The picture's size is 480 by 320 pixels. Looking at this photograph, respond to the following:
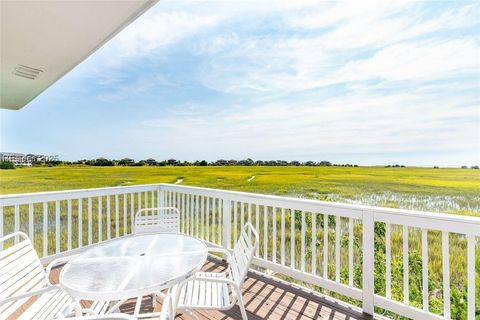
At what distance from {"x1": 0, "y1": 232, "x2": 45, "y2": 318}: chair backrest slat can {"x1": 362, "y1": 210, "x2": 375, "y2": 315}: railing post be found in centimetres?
280

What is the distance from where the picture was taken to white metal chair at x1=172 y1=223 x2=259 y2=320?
1.68 meters

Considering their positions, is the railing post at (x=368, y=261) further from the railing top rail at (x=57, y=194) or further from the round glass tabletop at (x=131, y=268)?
the railing top rail at (x=57, y=194)

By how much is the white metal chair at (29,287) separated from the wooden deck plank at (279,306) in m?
0.81

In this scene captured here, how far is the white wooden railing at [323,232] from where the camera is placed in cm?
210

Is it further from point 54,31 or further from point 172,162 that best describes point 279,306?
point 172,162

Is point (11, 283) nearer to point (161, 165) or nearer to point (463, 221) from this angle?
point (463, 221)

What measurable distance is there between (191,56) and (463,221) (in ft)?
25.0

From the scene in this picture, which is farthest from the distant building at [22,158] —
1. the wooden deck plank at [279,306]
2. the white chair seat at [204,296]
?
the white chair seat at [204,296]

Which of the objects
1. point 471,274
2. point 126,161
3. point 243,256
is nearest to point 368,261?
point 471,274

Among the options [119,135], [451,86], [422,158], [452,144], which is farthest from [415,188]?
[119,135]

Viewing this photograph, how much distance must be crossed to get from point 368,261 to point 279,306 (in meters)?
1.02

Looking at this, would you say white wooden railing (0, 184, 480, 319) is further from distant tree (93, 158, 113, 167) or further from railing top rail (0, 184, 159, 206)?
distant tree (93, 158, 113, 167)

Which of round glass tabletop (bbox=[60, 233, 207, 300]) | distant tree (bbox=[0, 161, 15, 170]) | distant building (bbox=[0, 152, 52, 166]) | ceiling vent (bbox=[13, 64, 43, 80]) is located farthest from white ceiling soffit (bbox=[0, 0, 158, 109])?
distant tree (bbox=[0, 161, 15, 170])

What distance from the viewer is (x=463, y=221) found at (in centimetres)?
191
